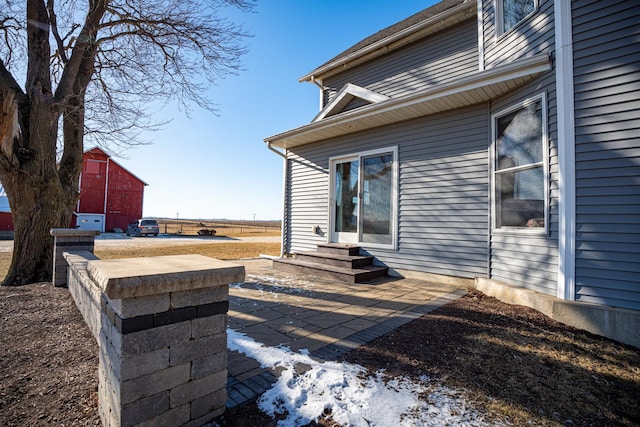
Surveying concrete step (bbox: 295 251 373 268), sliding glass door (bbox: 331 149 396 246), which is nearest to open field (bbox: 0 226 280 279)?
concrete step (bbox: 295 251 373 268)

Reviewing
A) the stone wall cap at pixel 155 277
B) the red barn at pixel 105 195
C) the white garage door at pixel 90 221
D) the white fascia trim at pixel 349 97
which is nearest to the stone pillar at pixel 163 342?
the stone wall cap at pixel 155 277

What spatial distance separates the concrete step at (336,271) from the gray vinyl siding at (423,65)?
3374 mm

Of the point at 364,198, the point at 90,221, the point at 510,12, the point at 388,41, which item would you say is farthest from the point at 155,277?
the point at 90,221

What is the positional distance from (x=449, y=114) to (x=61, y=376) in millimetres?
5826

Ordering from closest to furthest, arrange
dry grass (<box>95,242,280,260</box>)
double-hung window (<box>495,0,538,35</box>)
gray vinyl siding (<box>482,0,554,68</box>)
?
gray vinyl siding (<box>482,0,554,68</box>), double-hung window (<box>495,0,538,35</box>), dry grass (<box>95,242,280,260</box>)

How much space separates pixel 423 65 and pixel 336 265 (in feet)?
14.9

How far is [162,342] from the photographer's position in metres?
1.42

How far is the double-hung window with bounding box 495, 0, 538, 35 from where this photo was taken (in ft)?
13.4

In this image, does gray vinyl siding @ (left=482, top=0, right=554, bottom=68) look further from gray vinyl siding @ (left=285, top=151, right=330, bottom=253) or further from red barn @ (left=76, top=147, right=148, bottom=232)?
red barn @ (left=76, top=147, right=148, bottom=232)

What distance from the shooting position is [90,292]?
269 centimetres

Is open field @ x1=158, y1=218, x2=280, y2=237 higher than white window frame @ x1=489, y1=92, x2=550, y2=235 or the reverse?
the reverse

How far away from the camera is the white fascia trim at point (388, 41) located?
5.32 m

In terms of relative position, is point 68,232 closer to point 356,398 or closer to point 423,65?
point 356,398

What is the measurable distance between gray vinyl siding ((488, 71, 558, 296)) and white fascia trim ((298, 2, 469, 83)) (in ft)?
7.27
